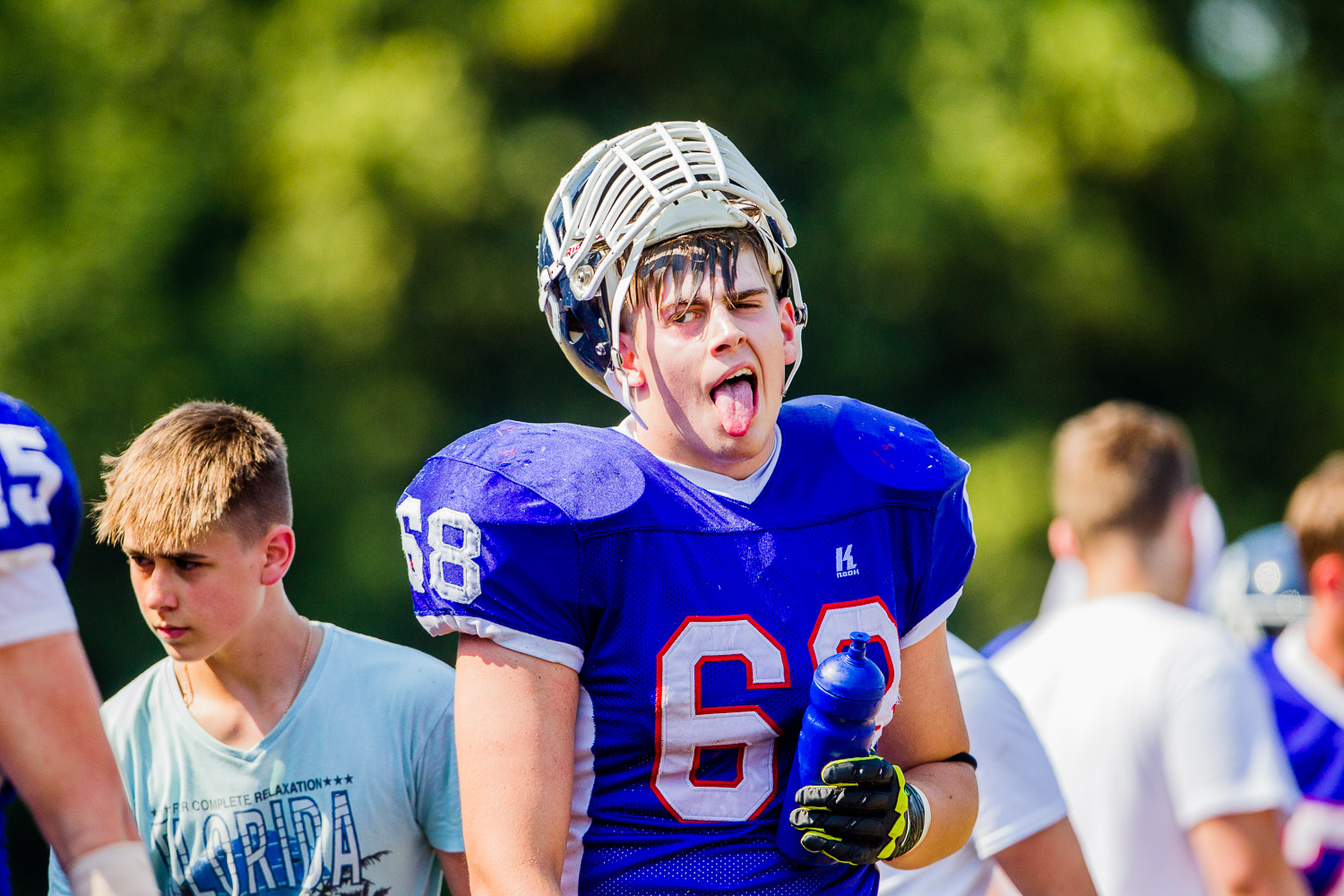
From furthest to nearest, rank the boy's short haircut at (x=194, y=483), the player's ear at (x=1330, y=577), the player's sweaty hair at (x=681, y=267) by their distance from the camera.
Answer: the player's ear at (x=1330, y=577) → the boy's short haircut at (x=194, y=483) → the player's sweaty hair at (x=681, y=267)

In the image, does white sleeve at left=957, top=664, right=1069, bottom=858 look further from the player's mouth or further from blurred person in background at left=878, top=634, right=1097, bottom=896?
the player's mouth

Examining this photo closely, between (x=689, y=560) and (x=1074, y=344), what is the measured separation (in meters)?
7.18

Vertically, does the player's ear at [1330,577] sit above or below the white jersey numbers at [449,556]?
below

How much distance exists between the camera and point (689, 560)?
1.77m

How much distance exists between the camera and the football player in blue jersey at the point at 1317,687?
3264 mm

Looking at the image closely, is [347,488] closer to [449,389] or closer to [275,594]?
[449,389]

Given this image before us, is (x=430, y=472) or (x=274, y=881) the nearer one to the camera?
(x=430, y=472)

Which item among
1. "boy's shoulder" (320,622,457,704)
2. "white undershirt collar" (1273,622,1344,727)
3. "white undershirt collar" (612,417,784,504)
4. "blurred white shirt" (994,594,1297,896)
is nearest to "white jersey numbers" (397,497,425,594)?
"white undershirt collar" (612,417,784,504)

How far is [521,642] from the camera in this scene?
1.71 meters

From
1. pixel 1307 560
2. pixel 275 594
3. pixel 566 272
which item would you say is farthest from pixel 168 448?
pixel 1307 560

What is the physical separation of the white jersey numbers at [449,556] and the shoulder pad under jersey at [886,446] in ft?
1.86

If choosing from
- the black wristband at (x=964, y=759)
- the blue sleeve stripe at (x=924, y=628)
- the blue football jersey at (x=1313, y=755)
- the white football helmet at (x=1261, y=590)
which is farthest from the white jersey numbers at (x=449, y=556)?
the white football helmet at (x=1261, y=590)

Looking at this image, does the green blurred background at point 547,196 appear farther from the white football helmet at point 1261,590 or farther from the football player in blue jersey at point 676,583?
the football player in blue jersey at point 676,583

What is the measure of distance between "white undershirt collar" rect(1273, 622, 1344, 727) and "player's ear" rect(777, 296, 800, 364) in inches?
85.1
